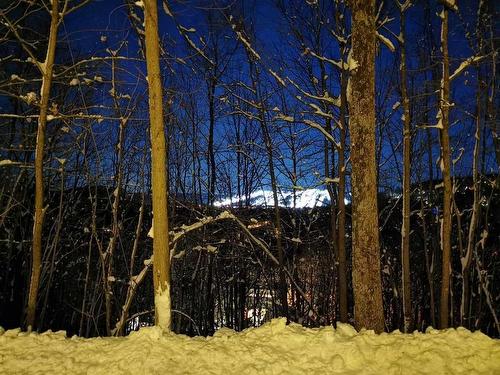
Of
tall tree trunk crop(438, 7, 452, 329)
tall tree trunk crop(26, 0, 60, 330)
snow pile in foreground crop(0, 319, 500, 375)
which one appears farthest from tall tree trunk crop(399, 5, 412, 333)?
tall tree trunk crop(26, 0, 60, 330)

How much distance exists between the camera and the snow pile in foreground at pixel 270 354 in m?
3.88

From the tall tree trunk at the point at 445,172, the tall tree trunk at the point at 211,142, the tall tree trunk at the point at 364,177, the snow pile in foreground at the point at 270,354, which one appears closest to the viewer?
the snow pile in foreground at the point at 270,354

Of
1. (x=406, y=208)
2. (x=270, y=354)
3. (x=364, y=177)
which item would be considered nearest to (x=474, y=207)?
(x=406, y=208)

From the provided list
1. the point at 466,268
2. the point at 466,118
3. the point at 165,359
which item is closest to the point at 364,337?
the point at 165,359

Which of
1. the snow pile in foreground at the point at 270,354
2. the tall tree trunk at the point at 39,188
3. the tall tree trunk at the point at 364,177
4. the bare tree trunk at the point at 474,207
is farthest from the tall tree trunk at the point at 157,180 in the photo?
the bare tree trunk at the point at 474,207

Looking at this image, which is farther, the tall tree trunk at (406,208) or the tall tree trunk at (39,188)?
the tall tree trunk at (406,208)

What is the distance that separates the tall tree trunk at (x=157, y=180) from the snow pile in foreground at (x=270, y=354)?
101cm

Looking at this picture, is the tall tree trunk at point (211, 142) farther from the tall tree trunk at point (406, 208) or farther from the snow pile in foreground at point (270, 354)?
the snow pile in foreground at point (270, 354)

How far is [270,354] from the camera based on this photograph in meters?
4.09

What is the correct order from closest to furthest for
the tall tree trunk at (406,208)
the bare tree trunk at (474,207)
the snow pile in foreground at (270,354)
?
the snow pile in foreground at (270,354) → the tall tree trunk at (406,208) → the bare tree trunk at (474,207)

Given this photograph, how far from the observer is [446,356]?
13.1 feet

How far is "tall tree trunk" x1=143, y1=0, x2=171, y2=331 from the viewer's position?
5598mm

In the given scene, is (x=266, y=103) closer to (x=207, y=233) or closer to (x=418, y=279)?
(x=207, y=233)

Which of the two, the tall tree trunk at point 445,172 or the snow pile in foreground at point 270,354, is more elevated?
the tall tree trunk at point 445,172
